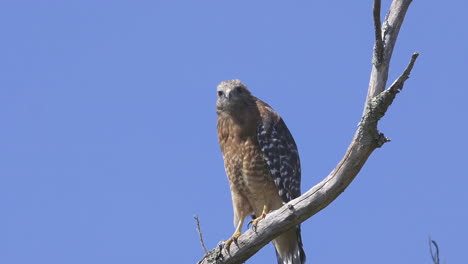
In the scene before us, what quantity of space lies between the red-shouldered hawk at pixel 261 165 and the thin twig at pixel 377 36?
116 inches

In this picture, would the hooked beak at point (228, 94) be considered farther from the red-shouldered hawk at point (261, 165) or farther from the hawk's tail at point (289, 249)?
the hawk's tail at point (289, 249)

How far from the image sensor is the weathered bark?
5.65 metres

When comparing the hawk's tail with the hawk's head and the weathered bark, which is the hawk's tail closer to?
the hawk's head

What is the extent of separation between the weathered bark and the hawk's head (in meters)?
2.53

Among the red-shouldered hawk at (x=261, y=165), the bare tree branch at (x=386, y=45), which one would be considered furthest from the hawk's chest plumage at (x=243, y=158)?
the bare tree branch at (x=386, y=45)

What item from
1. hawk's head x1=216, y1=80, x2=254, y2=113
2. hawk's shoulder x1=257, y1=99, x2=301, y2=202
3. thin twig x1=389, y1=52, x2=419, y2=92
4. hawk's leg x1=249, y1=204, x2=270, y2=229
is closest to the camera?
thin twig x1=389, y1=52, x2=419, y2=92

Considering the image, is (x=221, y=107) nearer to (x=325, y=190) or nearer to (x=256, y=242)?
(x=256, y=242)

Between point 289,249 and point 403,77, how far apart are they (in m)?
3.56

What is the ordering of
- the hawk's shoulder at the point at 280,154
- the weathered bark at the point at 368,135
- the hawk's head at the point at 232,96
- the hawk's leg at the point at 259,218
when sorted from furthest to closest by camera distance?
the hawk's head at the point at 232,96
the hawk's shoulder at the point at 280,154
the hawk's leg at the point at 259,218
the weathered bark at the point at 368,135

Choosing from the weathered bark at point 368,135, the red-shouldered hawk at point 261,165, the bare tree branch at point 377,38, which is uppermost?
the red-shouldered hawk at point 261,165

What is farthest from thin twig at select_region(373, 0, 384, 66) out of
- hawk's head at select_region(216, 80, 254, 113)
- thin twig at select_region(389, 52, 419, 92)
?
hawk's head at select_region(216, 80, 254, 113)

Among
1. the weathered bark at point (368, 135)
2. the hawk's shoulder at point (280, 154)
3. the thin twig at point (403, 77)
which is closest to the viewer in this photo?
the thin twig at point (403, 77)

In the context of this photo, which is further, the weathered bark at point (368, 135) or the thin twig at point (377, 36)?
the weathered bark at point (368, 135)

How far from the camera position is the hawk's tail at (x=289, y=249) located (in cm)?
855
